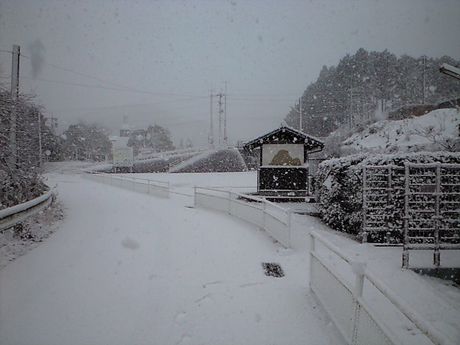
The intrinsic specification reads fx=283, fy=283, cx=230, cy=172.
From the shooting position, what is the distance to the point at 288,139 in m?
17.4

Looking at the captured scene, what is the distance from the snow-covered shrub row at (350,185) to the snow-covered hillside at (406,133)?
53.3ft

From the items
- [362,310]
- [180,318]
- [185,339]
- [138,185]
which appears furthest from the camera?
[138,185]

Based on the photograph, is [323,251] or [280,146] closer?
[323,251]

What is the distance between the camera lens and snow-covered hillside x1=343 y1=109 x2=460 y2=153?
24.4m

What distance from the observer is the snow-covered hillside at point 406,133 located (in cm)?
2442

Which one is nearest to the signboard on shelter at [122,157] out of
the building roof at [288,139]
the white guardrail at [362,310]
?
the building roof at [288,139]

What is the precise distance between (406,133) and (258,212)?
25.4 metres

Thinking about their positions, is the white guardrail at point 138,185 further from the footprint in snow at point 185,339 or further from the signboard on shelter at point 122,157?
the footprint in snow at point 185,339

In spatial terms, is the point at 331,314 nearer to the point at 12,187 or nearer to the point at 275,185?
the point at 12,187

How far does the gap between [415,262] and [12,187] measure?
456 inches

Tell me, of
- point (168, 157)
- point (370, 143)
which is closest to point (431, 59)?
point (370, 143)

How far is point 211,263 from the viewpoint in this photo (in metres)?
6.30

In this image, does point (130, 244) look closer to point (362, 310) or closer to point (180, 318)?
point (180, 318)

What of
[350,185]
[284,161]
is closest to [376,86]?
[284,161]
